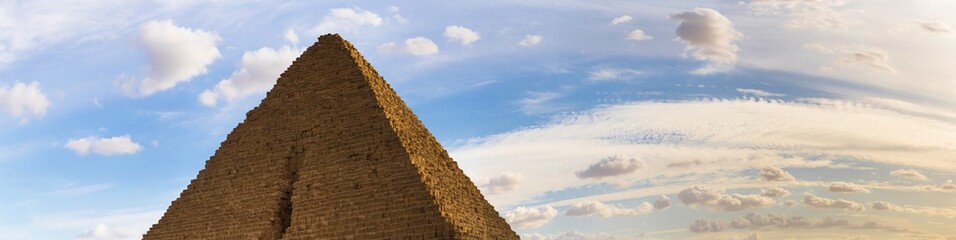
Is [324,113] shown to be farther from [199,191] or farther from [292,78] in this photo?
[199,191]

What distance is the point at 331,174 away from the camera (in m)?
25.4

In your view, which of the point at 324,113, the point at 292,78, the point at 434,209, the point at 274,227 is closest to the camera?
the point at 434,209

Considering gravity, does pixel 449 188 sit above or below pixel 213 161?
below

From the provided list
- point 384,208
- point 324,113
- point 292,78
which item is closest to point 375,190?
point 384,208

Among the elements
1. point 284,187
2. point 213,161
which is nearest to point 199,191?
point 213,161

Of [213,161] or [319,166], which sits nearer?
[319,166]

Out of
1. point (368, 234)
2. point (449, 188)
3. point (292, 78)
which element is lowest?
point (368, 234)

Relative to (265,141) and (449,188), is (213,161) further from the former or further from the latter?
(449,188)

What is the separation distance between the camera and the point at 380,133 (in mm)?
25828

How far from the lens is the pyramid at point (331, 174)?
77.3ft

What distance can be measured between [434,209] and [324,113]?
658 cm

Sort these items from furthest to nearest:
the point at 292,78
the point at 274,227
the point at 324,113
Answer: the point at 292,78
the point at 324,113
the point at 274,227

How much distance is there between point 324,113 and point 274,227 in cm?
393

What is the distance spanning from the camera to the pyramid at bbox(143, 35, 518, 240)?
23562mm
